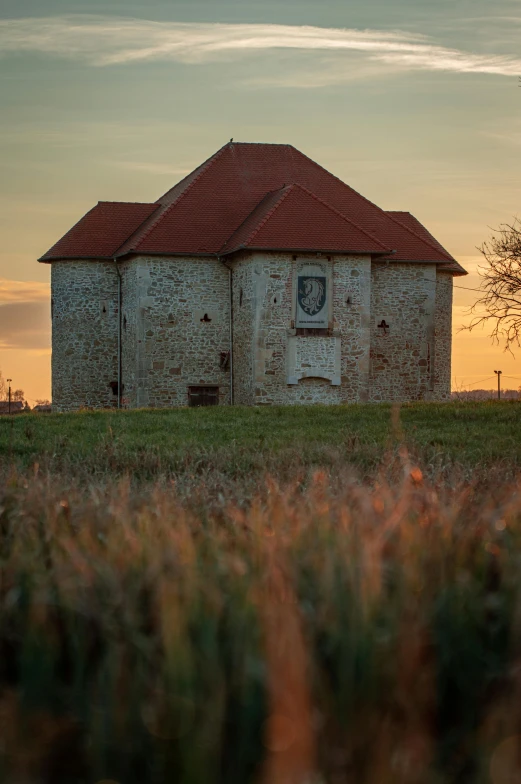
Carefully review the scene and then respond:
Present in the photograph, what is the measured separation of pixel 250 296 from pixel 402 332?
19.2 ft

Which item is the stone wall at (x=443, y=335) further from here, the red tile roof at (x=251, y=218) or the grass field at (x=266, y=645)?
the grass field at (x=266, y=645)

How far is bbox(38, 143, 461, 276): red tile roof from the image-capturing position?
104ft

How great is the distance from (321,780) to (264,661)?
55cm

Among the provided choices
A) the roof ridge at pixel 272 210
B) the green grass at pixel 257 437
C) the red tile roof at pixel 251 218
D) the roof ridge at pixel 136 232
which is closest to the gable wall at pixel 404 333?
the red tile roof at pixel 251 218

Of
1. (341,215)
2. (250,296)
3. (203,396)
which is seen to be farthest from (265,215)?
(203,396)

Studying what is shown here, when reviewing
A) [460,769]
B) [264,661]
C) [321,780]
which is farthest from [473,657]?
[321,780]

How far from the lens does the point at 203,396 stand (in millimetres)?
32562

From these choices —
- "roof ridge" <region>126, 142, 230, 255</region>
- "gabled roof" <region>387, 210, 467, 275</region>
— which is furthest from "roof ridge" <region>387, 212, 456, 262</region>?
"roof ridge" <region>126, 142, 230, 255</region>

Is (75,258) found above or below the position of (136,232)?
below

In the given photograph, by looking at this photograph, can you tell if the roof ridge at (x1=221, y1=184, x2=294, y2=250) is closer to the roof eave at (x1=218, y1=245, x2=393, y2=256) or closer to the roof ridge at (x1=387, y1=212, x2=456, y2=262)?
the roof eave at (x1=218, y1=245, x2=393, y2=256)

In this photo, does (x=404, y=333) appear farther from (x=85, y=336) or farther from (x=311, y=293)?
(x=85, y=336)

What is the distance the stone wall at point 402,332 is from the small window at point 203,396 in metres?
5.10

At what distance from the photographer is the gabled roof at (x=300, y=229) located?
30812 mm

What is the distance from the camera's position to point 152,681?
3121mm
